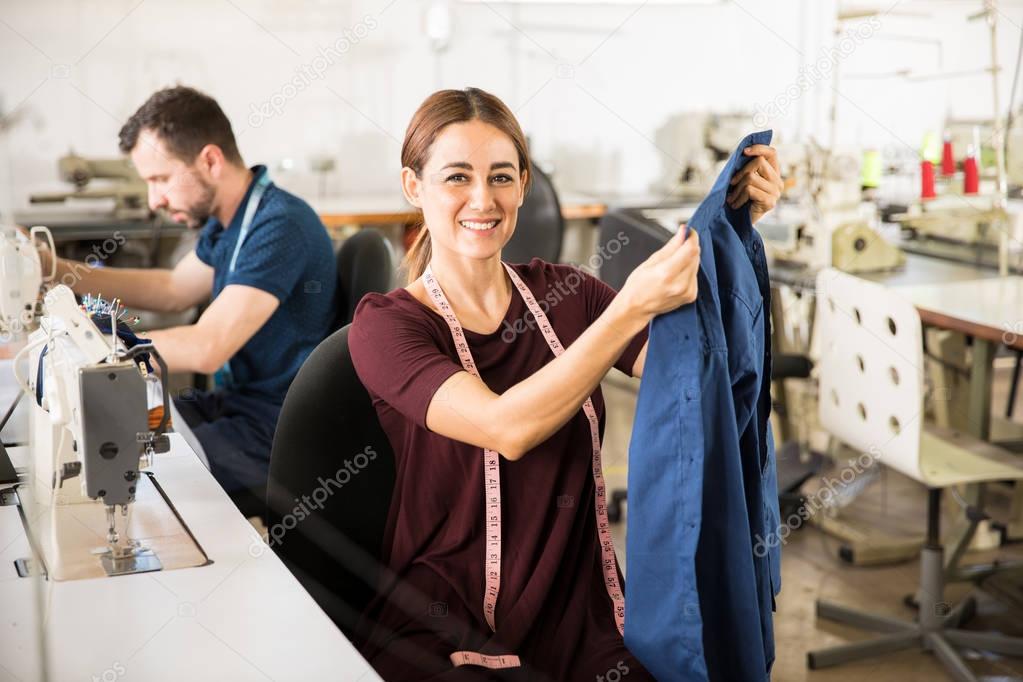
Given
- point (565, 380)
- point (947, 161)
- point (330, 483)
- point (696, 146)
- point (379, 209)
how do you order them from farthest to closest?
point (696, 146)
point (379, 209)
point (947, 161)
point (330, 483)
point (565, 380)

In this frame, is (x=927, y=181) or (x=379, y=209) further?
(x=379, y=209)

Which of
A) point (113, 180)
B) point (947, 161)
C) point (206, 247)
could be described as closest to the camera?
point (206, 247)

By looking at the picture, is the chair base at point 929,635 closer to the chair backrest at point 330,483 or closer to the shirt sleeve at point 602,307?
the shirt sleeve at point 602,307

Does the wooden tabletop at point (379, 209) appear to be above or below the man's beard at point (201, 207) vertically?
below

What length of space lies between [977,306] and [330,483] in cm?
201

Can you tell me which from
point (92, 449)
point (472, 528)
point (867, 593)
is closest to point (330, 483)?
point (472, 528)

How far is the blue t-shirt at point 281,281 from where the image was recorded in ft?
7.23

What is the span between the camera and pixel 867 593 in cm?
274

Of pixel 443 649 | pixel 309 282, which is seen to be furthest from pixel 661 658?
pixel 309 282

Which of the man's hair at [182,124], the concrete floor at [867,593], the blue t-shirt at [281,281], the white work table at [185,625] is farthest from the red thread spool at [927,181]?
the white work table at [185,625]

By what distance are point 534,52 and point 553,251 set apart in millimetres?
1890

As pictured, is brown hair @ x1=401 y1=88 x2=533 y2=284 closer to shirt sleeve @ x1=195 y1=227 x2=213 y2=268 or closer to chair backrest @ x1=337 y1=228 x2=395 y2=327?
chair backrest @ x1=337 y1=228 x2=395 y2=327

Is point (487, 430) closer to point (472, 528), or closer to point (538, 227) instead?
point (472, 528)

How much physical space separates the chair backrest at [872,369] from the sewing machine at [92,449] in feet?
5.08
